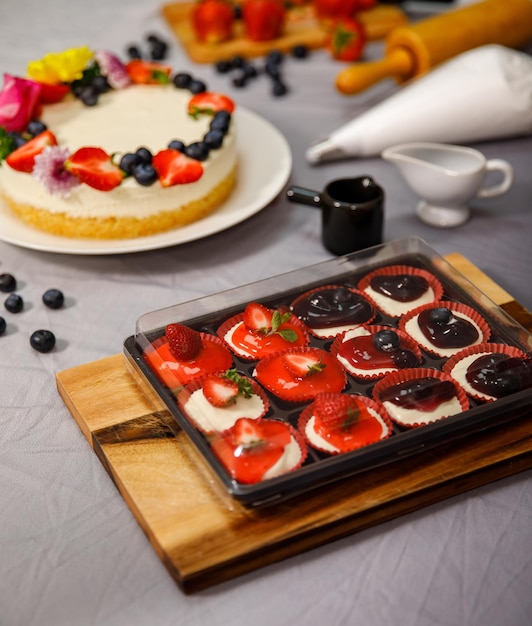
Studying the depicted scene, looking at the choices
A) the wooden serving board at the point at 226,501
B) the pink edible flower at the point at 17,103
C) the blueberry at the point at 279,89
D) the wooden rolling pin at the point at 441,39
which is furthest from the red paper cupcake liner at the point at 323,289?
the blueberry at the point at 279,89

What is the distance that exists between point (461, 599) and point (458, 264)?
681 millimetres

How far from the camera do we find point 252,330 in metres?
1.26

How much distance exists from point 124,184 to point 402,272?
1.68 ft

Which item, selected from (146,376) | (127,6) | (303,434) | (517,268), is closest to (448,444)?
(303,434)

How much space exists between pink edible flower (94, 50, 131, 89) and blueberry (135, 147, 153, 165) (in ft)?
1.26

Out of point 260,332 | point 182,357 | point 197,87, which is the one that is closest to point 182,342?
point 182,357

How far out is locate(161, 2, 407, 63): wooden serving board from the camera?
2297 millimetres

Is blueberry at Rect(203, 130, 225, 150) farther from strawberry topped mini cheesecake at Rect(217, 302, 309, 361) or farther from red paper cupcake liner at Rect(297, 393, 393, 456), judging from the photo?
red paper cupcake liner at Rect(297, 393, 393, 456)

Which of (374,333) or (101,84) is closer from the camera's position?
(374,333)

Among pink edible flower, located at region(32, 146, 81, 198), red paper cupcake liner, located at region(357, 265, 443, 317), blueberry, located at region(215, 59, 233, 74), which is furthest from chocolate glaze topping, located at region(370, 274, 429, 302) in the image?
blueberry, located at region(215, 59, 233, 74)

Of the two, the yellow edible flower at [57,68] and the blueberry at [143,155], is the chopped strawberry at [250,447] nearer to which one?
the blueberry at [143,155]

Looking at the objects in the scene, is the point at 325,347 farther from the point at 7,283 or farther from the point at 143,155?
the point at 7,283

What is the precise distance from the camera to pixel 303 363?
3.87 ft

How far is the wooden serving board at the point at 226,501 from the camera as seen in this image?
3.34 feet
